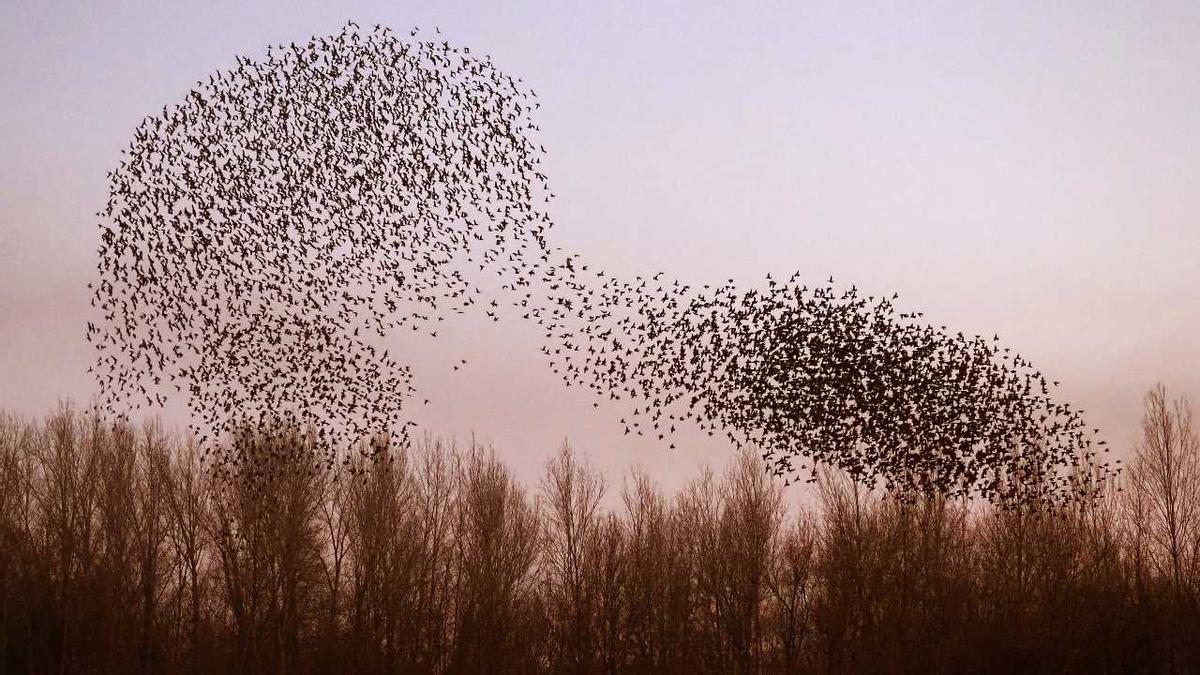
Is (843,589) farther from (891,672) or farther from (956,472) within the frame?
(956,472)

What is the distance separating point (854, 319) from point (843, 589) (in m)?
14.5

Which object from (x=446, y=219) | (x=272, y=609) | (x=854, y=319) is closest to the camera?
(x=446, y=219)

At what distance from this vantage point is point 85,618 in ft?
102

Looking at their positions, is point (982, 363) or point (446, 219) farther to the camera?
A: point (982, 363)

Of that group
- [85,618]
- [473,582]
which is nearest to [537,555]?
[473,582]

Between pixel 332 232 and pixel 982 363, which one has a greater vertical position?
pixel 332 232

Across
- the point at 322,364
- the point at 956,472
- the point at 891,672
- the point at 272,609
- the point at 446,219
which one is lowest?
the point at 891,672

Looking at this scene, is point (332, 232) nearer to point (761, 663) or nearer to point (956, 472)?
point (956, 472)

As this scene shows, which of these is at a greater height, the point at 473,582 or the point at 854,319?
the point at 854,319

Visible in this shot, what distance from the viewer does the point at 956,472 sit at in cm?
2570

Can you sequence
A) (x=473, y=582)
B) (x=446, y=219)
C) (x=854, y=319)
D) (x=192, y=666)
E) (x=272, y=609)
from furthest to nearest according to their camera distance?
1. (x=473, y=582)
2. (x=272, y=609)
3. (x=192, y=666)
4. (x=854, y=319)
5. (x=446, y=219)

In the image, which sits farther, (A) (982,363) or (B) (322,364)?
(A) (982,363)

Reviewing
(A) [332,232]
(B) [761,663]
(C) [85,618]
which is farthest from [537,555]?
(A) [332,232]

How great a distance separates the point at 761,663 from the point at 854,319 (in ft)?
54.6
